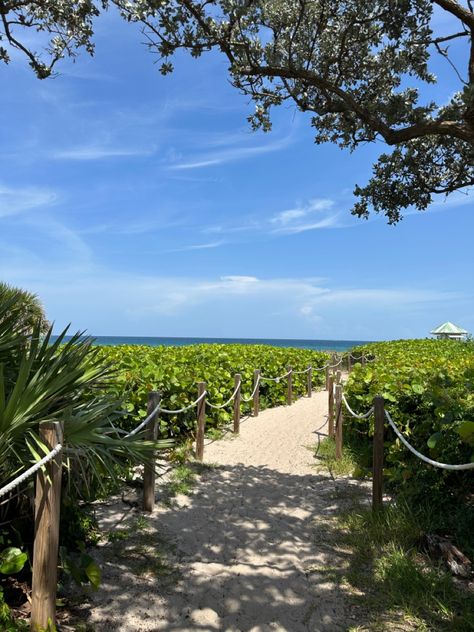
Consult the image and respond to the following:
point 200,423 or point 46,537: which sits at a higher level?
point 46,537

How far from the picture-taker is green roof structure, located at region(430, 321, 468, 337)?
3017 centimetres

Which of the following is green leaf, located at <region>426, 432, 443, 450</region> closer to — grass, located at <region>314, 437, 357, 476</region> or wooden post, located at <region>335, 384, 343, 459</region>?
grass, located at <region>314, 437, 357, 476</region>

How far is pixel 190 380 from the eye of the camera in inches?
322

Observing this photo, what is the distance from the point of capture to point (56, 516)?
3.01 metres

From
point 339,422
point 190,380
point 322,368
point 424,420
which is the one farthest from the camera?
point 322,368

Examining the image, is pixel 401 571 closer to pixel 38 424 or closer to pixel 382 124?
pixel 38 424

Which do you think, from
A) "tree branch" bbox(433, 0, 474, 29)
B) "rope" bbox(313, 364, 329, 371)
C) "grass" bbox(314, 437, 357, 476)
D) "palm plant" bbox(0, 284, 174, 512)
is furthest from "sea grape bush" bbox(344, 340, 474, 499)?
"rope" bbox(313, 364, 329, 371)

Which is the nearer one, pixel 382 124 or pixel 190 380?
pixel 382 124

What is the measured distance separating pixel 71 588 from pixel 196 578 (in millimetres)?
1034

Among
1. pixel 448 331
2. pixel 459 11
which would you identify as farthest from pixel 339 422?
pixel 448 331

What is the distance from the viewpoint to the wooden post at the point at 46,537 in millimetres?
2883

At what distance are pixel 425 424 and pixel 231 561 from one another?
2.67 metres

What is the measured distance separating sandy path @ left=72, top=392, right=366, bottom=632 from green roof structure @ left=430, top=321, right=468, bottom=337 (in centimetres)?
2621

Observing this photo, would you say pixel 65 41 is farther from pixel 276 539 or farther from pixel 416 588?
pixel 416 588
